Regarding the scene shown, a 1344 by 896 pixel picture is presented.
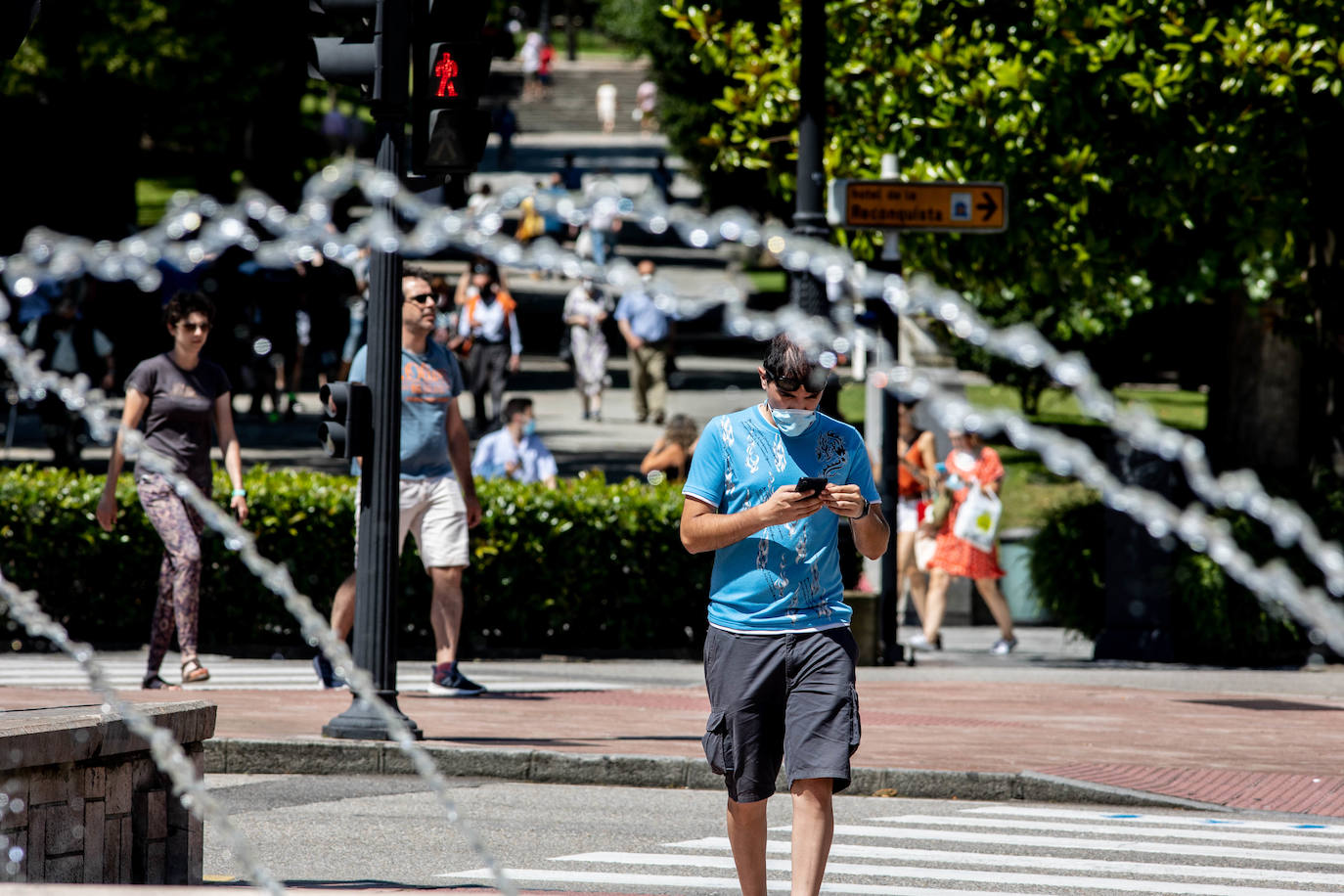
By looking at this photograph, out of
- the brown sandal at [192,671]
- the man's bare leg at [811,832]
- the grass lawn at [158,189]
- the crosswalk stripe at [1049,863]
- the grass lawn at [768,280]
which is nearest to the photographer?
the man's bare leg at [811,832]

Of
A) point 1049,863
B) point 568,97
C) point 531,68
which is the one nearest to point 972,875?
point 1049,863

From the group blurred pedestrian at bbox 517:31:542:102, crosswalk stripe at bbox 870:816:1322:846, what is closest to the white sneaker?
crosswalk stripe at bbox 870:816:1322:846

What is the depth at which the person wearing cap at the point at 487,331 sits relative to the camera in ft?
70.5

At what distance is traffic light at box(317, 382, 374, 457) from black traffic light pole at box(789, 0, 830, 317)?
4.42 m

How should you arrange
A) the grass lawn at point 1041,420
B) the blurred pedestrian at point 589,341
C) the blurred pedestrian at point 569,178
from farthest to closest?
1. the blurred pedestrian at point 569,178
2. the blurred pedestrian at point 589,341
3. the grass lawn at point 1041,420

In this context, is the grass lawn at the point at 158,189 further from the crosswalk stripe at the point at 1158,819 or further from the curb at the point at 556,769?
the crosswalk stripe at the point at 1158,819

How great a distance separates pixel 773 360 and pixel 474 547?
7.83 meters

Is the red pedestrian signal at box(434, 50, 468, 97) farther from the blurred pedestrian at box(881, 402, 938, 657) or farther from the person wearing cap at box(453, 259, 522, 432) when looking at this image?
the person wearing cap at box(453, 259, 522, 432)

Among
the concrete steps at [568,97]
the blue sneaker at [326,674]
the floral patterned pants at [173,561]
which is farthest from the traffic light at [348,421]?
the concrete steps at [568,97]

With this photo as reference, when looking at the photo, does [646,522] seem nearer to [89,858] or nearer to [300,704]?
[300,704]

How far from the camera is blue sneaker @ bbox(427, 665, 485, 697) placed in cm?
1101

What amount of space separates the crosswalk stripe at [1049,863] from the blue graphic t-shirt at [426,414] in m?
3.39

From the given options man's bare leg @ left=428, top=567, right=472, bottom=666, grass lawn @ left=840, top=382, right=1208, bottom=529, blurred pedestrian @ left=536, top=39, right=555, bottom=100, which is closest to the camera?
man's bare leg @ left=428, top=567, right=472, bottom=666

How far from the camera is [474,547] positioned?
13422 mm
